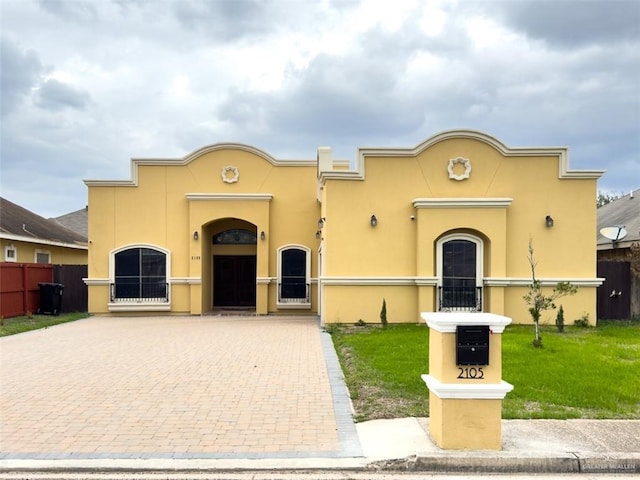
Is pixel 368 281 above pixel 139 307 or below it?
above

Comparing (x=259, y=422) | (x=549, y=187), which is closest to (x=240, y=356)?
(x=259, y=422)

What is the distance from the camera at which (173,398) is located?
7168 millimetres

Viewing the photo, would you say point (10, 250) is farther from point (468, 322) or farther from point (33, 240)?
point (468, 322)

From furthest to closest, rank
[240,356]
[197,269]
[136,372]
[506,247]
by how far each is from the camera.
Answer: [197,269], [506,247], [240,356], [136,372]

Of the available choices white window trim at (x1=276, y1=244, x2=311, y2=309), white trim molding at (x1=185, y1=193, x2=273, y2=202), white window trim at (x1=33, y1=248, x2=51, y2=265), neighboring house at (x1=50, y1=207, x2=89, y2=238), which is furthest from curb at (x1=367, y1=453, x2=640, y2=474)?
neighboring house at (x1=50, y1=207, x2=89, y2=238)

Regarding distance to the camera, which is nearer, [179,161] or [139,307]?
[139,307]

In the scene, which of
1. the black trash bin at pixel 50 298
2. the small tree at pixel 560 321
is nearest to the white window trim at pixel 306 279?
the black trash bin at pixel 50 298

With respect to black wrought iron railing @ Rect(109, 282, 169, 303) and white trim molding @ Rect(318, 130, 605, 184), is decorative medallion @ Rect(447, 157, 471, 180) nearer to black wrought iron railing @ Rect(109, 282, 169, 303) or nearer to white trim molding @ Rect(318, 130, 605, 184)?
white trim molding @ Rect(318, 130, 605, 184)

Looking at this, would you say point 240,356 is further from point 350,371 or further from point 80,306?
point 80,306

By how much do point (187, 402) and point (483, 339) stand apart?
13.8 feet

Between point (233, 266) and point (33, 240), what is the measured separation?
28.1 ft

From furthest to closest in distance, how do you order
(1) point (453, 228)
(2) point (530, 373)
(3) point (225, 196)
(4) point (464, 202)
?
(3) point (225, 196) → (1) point (453, 228) → (4) point (464, 202) → (2) point (530, 373)

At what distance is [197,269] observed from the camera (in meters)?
18.0

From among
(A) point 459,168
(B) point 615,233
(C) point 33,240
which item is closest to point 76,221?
(C) point 33,240
